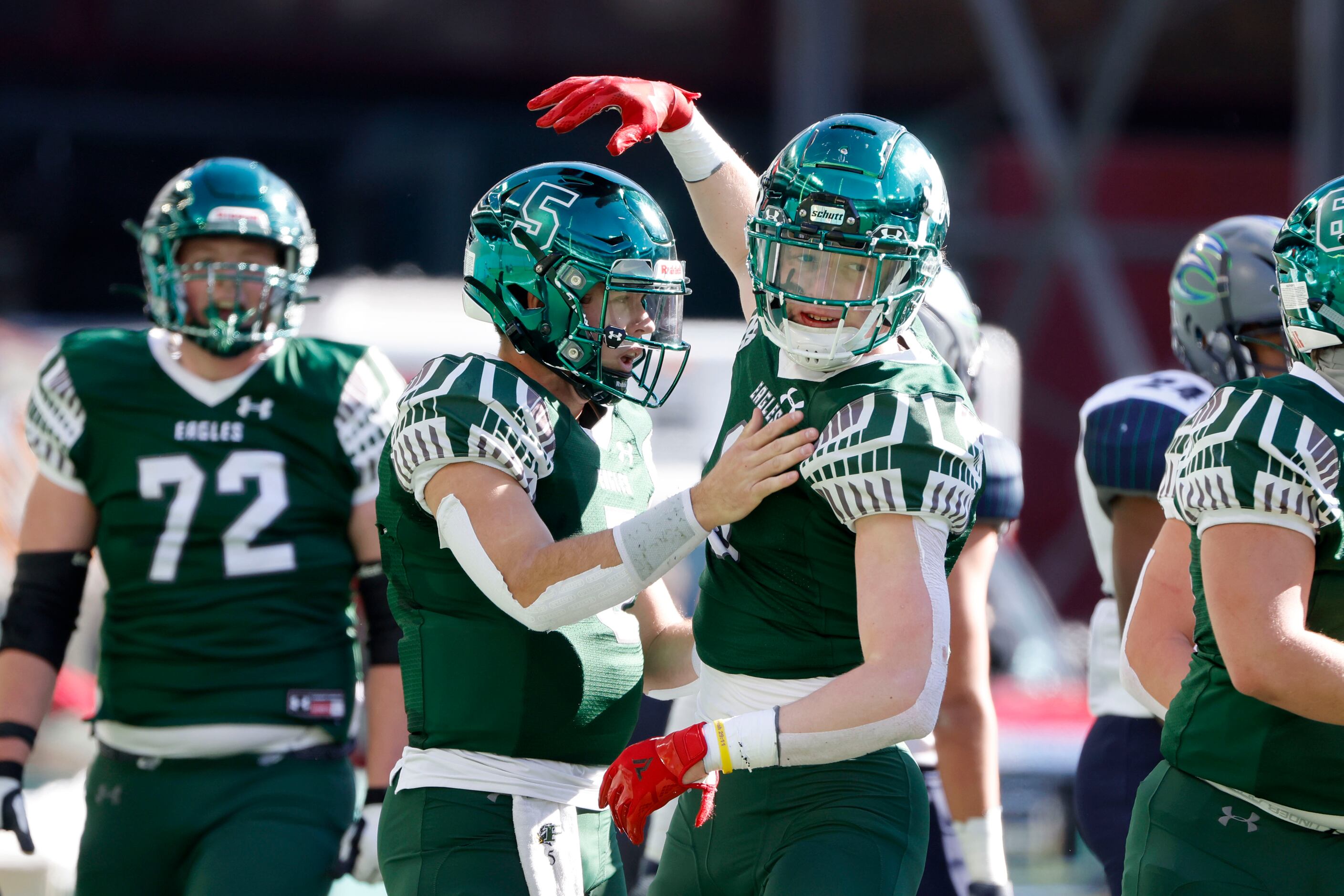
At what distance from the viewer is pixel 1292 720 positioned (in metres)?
2.32

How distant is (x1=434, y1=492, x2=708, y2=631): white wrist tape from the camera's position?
7.93 ft

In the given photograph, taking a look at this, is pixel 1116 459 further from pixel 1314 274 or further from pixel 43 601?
pixel 43 601

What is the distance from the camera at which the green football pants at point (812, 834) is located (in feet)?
7.64

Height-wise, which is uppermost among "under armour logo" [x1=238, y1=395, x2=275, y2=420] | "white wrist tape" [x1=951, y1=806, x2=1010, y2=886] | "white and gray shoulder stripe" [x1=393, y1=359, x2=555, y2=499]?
"white and gray shoulder stripe" [x1=393, y1=359, x2=555, y2=499]

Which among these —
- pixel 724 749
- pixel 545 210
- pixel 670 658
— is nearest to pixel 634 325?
pixel 545 210

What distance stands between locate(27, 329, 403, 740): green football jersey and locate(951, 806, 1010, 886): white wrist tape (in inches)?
51.7

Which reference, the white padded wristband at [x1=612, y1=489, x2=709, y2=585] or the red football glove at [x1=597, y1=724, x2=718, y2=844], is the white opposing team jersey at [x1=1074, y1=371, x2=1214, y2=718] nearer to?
the white padded wristband at [x1=612, y1=489, x2=709, y2=585]

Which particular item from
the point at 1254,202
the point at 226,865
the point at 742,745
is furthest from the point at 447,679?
the point at 1254,202

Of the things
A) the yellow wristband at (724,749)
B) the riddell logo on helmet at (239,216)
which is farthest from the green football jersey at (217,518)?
the yellow wristband at (724,749)

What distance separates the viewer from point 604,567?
2418 millimetres

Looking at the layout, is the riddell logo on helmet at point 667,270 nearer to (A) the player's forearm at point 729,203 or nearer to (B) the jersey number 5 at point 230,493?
(A) the player's forearm at point 729,203

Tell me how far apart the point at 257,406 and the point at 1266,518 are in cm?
199

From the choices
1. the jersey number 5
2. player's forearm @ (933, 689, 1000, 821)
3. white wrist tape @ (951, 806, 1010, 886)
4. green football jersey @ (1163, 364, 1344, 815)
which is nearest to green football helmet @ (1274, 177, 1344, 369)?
green football jersey @ (1163, 364, 1344, 815)

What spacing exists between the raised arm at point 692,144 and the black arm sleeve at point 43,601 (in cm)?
131
